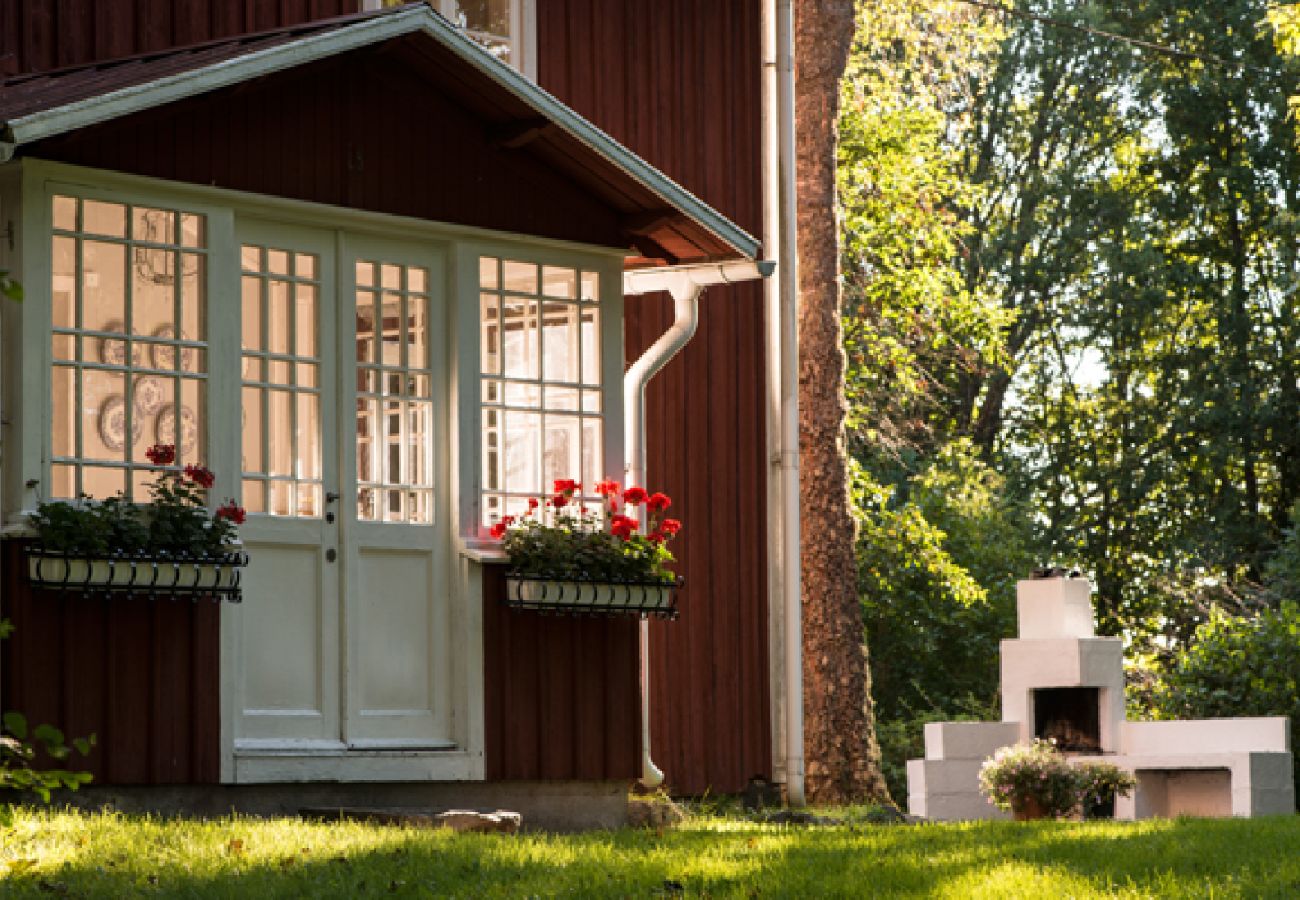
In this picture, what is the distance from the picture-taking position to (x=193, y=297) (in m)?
9.89

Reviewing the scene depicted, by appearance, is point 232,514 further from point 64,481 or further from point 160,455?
point 64,481

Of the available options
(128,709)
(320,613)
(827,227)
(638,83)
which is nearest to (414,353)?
(320,613)

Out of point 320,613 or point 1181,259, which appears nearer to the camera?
point 320,613

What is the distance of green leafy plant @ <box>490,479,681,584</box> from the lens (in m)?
10.7

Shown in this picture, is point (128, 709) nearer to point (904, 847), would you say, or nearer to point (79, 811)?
point (79, 811)

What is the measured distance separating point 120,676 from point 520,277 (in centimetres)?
298

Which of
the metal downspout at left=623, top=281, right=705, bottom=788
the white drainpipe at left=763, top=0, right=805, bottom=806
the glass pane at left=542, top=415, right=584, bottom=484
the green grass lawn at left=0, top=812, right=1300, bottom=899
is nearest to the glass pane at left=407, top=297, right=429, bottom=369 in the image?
the glass pane at left=542, top=415, right=584, bottom=484

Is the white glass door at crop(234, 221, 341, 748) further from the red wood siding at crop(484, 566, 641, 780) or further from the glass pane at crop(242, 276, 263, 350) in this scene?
the red wood siding at crop(484, 566, 641, 780)

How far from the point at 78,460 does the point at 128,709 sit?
106 centimetres

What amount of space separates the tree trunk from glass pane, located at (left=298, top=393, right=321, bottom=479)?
7.76m

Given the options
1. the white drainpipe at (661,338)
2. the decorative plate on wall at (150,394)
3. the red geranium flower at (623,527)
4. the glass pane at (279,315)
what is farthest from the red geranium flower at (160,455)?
the white drainpipe at (661,338)

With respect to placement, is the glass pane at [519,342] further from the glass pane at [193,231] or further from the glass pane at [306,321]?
the glass pane at [193,231]

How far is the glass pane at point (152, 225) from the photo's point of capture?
9.73m

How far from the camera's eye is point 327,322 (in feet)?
34.0
